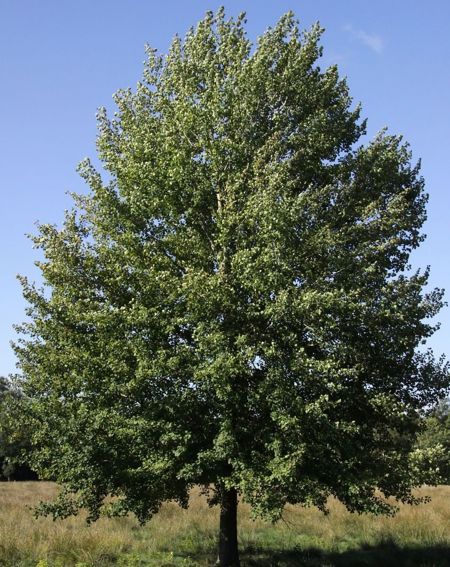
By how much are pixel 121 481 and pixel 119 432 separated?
2220 millimetres

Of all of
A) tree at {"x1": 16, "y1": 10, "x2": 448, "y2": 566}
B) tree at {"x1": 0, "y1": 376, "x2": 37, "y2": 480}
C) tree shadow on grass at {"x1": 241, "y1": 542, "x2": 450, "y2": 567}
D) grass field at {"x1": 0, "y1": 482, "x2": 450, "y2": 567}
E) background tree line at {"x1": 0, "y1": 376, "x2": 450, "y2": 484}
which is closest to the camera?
tree at {"x1": 16, "y1": 10, "x2": 448, "y2": 566}

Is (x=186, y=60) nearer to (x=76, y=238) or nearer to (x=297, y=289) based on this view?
(x=76, y=238)

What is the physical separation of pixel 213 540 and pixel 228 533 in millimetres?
5855

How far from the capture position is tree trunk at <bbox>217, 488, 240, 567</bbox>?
1805 centimetres

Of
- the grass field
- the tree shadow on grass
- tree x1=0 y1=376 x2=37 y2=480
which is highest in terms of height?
tree x1=0 y1=376 x2=37 y2=480

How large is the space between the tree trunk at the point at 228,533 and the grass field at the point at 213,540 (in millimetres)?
1464

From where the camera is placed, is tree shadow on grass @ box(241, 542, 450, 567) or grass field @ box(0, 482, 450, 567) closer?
grass field @ box(0, 482, 450, 567)

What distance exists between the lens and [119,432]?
15062 mm

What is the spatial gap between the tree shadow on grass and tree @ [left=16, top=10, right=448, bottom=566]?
120 inches

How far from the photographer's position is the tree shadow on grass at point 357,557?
20250 millimetres

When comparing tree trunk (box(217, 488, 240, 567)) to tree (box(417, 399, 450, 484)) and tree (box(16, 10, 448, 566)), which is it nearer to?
tree (box(16, 10, 448, 566))

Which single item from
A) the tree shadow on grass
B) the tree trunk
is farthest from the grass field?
the tree trunk

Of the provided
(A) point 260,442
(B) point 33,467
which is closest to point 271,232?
(A) point 260,442

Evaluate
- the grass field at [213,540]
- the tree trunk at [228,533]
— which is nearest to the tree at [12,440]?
the grass field at [213,540]
